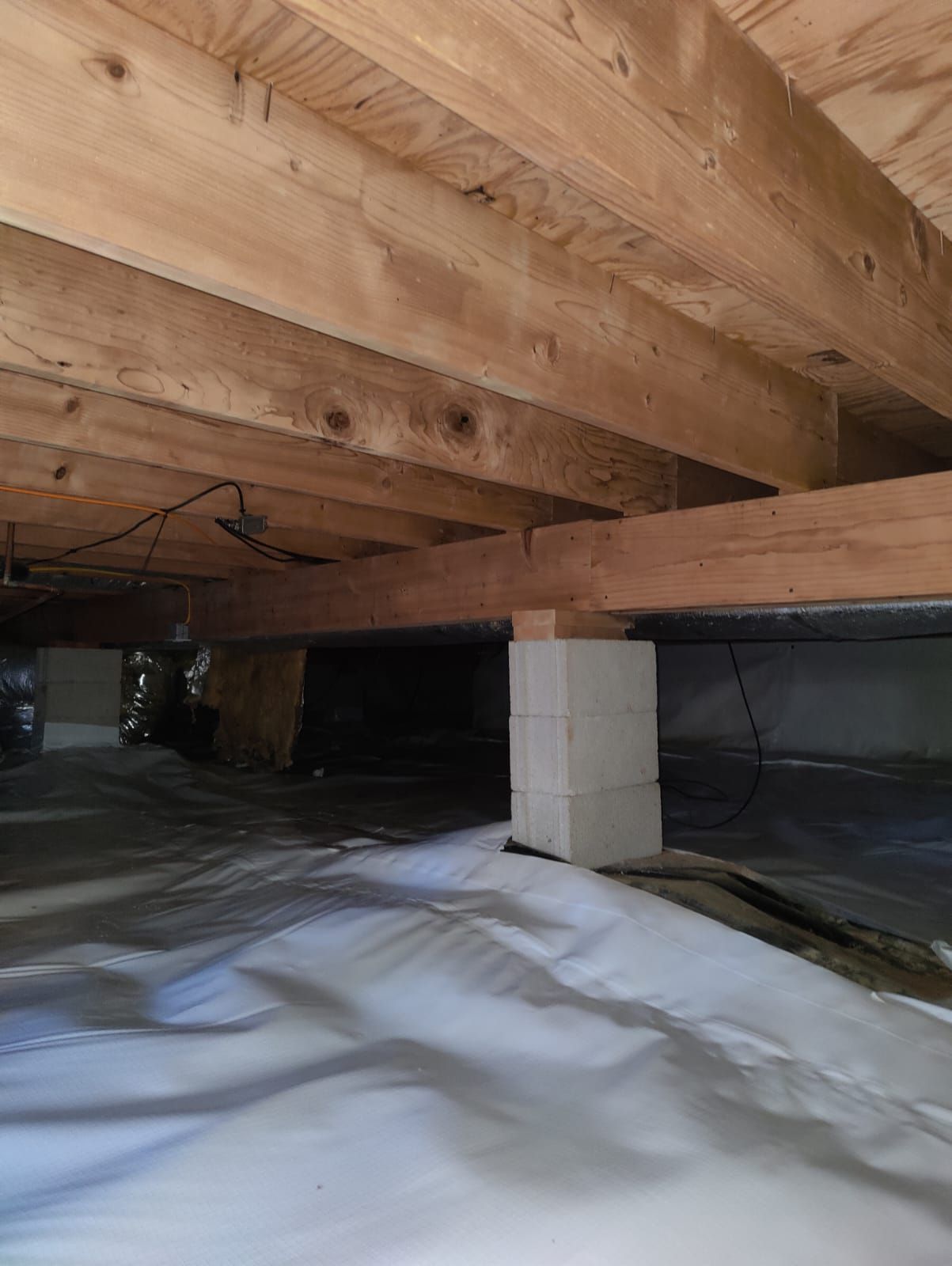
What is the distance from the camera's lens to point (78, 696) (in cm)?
504

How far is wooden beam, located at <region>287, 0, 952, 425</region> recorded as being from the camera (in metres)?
0.73

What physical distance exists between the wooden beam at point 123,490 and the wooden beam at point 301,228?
4.11 ft

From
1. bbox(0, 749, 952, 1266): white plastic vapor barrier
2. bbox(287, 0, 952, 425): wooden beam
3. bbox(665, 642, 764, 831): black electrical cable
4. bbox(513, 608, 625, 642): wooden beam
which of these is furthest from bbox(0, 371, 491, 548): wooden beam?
bbox(665, 642, 764, 831): black electrical cable

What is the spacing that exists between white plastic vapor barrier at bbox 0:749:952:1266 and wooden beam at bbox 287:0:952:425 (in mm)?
1182

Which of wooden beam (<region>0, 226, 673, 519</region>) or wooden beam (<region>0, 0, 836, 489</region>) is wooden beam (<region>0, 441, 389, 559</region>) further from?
wooden beam (<region>0, 0, 836, 489</region>)

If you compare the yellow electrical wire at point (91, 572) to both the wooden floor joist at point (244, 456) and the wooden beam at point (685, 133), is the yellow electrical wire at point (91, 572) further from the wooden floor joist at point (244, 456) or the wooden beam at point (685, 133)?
the wooden beam at point (685, 133)

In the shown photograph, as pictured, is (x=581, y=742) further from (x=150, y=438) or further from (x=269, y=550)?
(x=269, y=550)

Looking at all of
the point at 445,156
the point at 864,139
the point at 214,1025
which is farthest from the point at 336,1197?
the point at 864,139

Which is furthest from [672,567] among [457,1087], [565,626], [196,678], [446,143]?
[196,678]

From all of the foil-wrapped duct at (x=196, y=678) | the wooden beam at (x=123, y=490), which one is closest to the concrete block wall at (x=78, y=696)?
the foil-wrapped duct at (x=196, y=678)

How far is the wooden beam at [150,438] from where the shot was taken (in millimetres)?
1672

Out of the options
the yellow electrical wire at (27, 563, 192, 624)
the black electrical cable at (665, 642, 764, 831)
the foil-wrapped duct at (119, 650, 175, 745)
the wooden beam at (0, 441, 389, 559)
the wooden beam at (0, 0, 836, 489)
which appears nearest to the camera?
the wooden beam at (0, 0, 836, 489)

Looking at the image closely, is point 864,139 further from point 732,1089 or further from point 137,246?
point 732,1089

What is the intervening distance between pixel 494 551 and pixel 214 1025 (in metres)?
1.63
